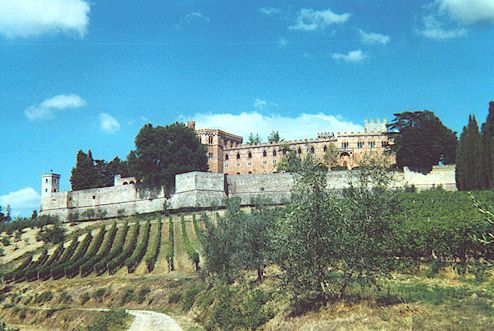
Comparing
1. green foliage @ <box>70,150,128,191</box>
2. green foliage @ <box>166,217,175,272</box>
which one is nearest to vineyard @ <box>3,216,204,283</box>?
green foliage @ <box>166,217,175,272</box>

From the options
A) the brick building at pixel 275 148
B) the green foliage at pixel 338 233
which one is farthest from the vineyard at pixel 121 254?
the brick building at pixel 275 148

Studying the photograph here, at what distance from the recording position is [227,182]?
72812 millimetres

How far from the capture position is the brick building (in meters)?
87.4

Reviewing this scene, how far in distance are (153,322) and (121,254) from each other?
20.5 m

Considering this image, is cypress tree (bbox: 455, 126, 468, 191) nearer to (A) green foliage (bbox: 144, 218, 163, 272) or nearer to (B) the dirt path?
(A) green foliage (bbox: 144, 218, 163, 272)

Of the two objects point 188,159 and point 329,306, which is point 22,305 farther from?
point 188,159

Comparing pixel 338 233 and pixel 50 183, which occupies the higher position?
pixel 50 183

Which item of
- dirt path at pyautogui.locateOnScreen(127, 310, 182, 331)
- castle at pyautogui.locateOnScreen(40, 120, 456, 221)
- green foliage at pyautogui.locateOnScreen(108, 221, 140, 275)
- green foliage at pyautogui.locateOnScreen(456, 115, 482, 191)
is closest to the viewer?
dirt path at pyautogui.locateOnScreen(127, 310, 182, 331)

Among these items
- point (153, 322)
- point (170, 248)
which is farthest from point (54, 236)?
point (153, 322)

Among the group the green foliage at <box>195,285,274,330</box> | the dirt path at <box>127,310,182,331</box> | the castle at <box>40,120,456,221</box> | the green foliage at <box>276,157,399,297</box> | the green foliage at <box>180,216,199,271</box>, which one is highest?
the castle at <box>40,120,456,221</box>

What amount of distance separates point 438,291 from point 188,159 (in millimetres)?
56470

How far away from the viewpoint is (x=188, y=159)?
75.4m

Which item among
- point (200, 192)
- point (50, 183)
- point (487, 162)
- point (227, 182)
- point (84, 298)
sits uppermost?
point (50, 183)

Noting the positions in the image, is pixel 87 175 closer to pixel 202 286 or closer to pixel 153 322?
pixel 202 286
